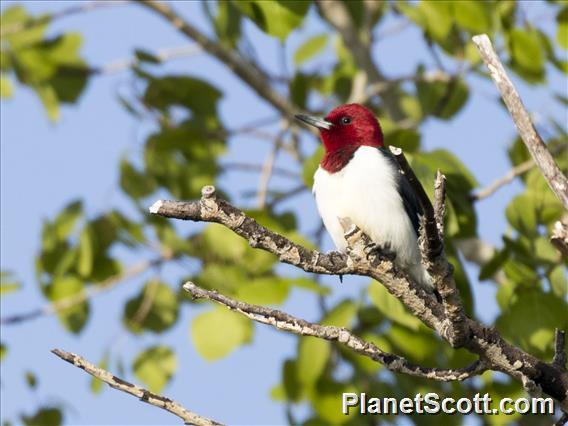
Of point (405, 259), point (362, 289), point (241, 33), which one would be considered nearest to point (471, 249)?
point (362, 289)

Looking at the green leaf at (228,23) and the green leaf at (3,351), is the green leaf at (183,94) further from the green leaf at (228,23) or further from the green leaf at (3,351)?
the green leaf at (3,351)

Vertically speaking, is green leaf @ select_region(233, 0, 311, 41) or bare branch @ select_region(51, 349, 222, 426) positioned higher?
green leaf @ select_region(233, 0, 311, 41)

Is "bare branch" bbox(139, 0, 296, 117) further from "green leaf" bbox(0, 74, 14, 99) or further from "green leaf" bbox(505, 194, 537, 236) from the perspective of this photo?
"green leaf" bbox(505, 194, 537, 236)

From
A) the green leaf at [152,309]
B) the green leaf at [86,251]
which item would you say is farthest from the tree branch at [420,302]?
the green leaf at [152,309]

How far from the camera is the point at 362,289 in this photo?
6.35 metres

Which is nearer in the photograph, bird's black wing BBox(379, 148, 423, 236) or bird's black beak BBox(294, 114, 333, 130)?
bird's black wing BBox(379, 148, 423, 236)

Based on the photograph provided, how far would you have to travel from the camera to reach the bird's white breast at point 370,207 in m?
5.40

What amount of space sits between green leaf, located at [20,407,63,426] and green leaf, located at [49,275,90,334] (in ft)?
2.76

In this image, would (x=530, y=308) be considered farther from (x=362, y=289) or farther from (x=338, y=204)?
(x=362, y=289)

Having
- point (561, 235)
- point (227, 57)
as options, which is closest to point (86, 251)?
point (227, 57)

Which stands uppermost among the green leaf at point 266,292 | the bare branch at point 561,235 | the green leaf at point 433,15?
the green leaf at point 433,15

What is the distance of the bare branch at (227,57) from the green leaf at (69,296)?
1417 mm

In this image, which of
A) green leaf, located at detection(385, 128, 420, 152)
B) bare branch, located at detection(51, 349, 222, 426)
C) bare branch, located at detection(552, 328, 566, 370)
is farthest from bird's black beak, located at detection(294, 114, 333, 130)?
bare branch, located at detection(51, 349, 222, 426)

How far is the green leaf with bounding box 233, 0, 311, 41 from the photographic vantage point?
17.4 ft
